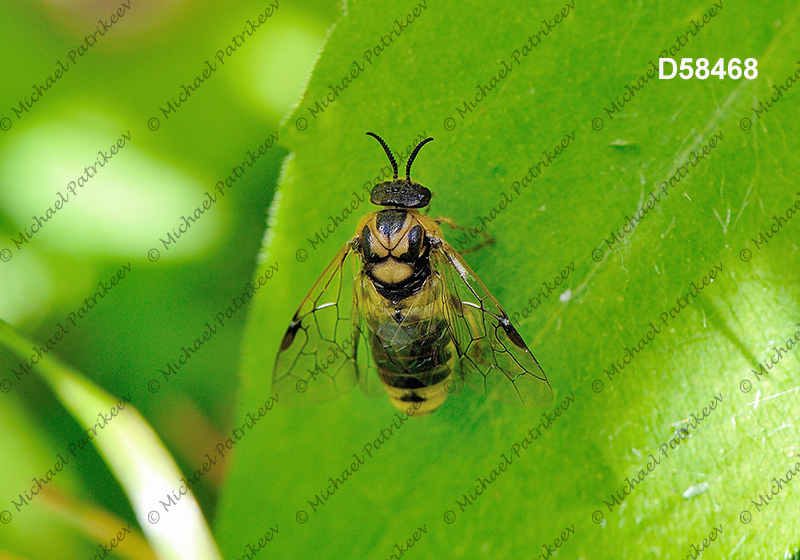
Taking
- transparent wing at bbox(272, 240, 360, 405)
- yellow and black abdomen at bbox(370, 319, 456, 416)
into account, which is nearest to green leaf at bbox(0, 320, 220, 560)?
transparent wing at bbox(272, 240, 360, 405)

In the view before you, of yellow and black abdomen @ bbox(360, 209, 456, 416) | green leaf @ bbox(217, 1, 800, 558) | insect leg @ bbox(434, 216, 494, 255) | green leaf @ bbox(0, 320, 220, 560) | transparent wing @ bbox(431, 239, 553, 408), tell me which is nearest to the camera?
green leaf @ bbox(217, 1, 800, 558)

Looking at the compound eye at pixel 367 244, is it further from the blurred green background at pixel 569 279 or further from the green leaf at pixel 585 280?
the green leaf at pixel 585 280

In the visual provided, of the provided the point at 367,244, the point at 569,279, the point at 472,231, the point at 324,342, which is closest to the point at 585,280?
the point at 569,279

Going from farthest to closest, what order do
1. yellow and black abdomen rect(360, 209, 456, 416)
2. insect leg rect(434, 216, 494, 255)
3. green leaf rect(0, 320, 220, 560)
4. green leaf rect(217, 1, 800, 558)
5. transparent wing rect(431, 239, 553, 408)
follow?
green leaf rect(0, 320, 220, 560) < yellow and black abdomen rect(360, 209, 456, 416) < insect leg rect(434, 216, 494, 255) < transparent wing rect(431, 239, 553, 408) < green leaf rect(217, 1, 800, 558)

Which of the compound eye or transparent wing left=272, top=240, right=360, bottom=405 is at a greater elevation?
the compound eye

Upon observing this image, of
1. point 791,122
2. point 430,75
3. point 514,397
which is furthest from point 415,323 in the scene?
point 791,122

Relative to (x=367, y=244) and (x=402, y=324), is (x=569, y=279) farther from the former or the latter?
(x=367, y=244)

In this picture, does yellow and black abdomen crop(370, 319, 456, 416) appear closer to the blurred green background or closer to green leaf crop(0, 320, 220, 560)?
the blurred green background
